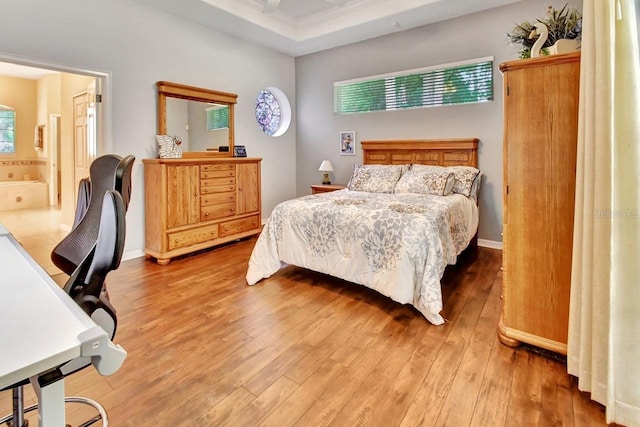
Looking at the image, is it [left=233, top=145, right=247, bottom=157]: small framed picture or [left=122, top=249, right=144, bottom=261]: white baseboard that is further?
[left=233, top=145, right=247, bottom=157]: small framed picture

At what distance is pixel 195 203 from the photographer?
412cm

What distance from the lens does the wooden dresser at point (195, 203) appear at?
3832 millimetres

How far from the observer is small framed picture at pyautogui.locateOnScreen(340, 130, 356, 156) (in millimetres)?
5387

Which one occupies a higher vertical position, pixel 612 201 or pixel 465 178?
pixel 465 178

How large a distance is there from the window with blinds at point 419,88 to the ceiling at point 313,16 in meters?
0.59

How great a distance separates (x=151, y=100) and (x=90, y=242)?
121 inches

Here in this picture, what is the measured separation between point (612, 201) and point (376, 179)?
115 inches

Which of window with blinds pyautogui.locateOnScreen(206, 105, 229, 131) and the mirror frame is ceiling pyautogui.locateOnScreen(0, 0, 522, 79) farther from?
window with blinds pyautogui.locateOnScreen(206, 105, 229, 131)

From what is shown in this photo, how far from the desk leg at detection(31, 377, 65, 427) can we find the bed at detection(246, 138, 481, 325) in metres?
2.07

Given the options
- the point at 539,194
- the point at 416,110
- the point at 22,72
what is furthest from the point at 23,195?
the point at 539,194

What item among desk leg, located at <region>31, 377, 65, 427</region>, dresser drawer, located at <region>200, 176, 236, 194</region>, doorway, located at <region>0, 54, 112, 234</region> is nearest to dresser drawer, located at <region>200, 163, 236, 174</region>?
dresser drawer, located at <region>200, 176, 236, 194</region>

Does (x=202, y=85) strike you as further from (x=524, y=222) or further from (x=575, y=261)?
(x=575, y=261)

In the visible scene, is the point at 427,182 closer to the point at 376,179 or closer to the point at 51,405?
the point at 376,179

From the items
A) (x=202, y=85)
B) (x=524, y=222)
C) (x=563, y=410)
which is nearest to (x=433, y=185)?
(x=524, y=222)
